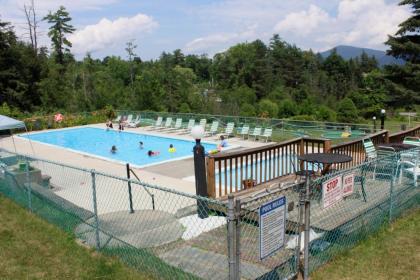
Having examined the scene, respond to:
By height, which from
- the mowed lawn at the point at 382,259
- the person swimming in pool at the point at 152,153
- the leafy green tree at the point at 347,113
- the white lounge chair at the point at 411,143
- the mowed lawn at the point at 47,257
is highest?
the white lounge chair at the point at 411,143

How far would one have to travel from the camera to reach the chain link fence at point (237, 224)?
3.86 m

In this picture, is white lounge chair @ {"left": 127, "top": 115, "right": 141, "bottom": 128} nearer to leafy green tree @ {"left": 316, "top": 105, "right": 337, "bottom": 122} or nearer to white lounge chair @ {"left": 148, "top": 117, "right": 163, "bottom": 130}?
white lounge chair @ {"left": 148, "top": 117, "right": 163, "bottom": 130}

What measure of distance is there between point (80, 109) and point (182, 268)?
27.3m

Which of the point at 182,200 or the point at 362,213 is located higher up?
the point at 362,213

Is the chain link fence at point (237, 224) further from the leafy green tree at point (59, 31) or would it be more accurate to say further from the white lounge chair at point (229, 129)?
the leafy green tree at point (59, 31)

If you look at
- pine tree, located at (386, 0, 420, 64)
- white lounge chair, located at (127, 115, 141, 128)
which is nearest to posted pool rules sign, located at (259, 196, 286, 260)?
white lounge chair, located at (127, 115, 141, 128)

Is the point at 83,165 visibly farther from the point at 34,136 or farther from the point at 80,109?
the point at 80,109

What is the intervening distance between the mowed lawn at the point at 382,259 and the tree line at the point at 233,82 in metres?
21.8

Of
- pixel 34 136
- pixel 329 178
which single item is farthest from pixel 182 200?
pixel 34 136

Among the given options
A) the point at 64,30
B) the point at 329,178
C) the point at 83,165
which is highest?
the point at 64,30

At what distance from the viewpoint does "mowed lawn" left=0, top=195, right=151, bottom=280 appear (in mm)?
4504

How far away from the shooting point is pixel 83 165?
41.8 ft

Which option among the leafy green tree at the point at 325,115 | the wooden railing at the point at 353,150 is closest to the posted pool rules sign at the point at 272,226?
the wooden railing at the point at 353,150

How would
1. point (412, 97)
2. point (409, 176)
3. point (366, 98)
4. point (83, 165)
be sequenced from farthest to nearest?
point (366, 98) < point (412, 97) < point (83, 165) < point (409, 176)
